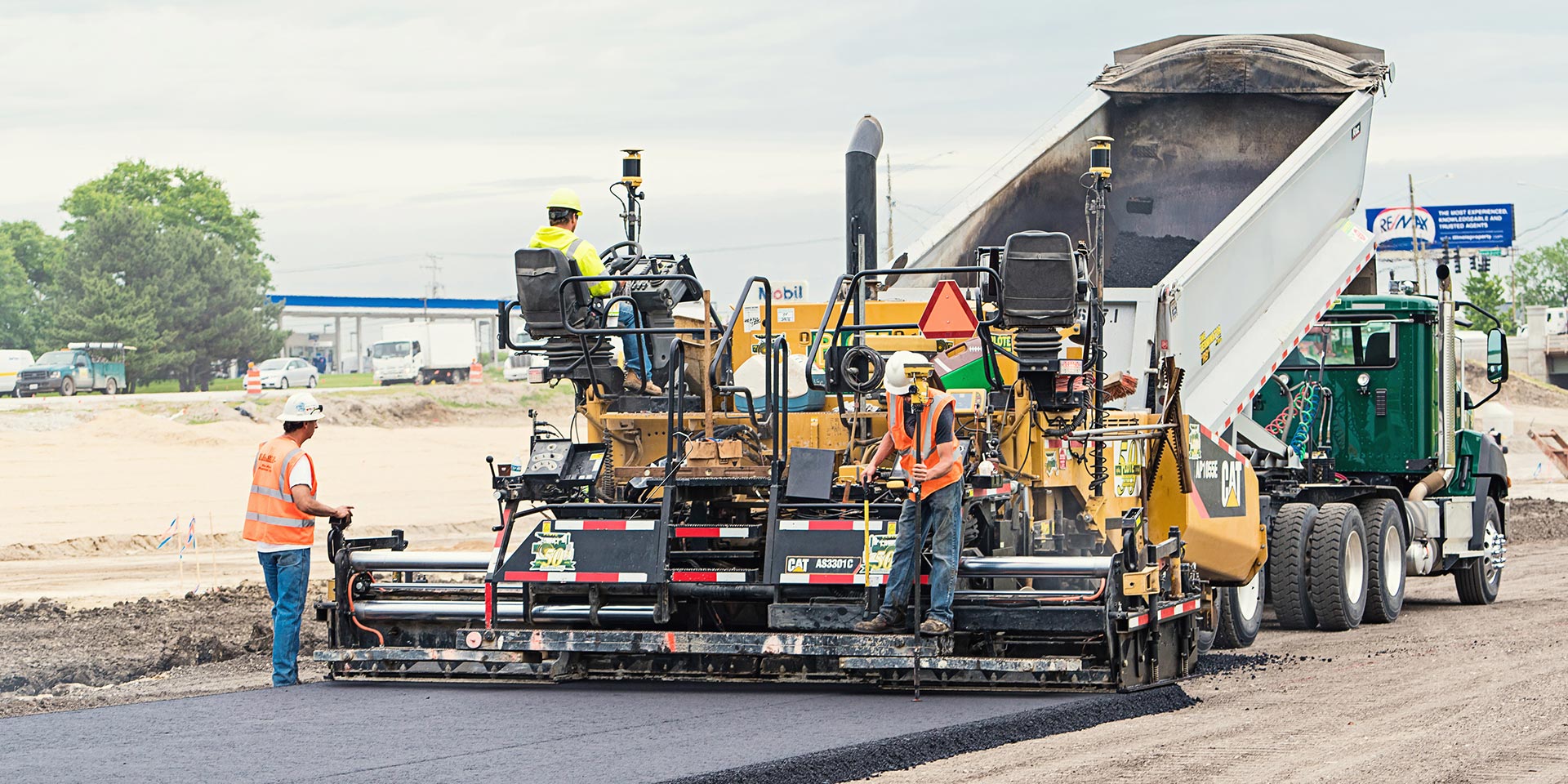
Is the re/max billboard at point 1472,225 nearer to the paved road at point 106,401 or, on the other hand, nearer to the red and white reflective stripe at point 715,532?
the paved road at point 106,401

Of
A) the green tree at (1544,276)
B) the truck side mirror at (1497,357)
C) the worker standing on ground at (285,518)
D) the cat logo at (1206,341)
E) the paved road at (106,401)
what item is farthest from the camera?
the green tree at (1544,276)

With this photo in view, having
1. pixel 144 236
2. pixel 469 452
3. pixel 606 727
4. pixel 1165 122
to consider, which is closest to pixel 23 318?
pixel 144 236

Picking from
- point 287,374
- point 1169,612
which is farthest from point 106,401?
point 1169,612

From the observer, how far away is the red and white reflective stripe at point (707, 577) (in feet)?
28.9

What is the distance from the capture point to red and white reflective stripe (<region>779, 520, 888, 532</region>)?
8688 millimetres

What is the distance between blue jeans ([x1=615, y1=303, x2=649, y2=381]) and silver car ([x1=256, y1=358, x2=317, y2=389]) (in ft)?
139

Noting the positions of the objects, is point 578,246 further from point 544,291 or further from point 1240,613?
point 1240,613

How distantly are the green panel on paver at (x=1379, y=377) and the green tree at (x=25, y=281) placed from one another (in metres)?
54.9

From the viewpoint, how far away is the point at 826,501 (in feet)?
29.2

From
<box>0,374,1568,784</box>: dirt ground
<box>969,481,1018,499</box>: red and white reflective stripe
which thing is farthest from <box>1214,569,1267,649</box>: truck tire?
<box>969,481,1018,499</box>: red and white reflective stripe

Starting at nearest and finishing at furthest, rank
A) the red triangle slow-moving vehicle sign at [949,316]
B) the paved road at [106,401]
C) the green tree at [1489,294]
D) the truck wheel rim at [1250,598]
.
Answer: the red triangle slow-moving vehicle sign at [949,316]
the truck wheel rim at [1250,598]
the paved road at [106,401]
the green tree at [1489,294]

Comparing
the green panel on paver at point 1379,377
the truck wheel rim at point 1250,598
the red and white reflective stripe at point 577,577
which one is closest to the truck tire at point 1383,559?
the green panel on paver at point 1379,377

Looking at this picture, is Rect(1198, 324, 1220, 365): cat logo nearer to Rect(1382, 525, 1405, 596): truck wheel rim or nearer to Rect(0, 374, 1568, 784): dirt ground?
Rect(0, 374, 1568, 784): dirt ground

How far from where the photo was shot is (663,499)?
9031 millimetres
